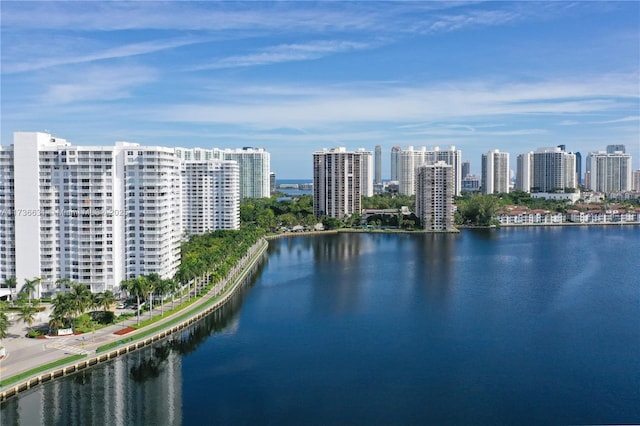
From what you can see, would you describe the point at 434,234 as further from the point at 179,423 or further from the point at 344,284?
the point at 179,423

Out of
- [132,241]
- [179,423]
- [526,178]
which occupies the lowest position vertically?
[179,423]

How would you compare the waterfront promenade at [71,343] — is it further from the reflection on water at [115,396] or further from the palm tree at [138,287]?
the palm tree at [138,287]

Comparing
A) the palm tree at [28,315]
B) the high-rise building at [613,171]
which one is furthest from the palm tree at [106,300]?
the high-rise building at [613,171]

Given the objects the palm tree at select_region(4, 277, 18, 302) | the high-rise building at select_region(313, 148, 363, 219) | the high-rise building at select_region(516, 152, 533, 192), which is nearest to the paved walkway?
the palm tree at select_region(4, 277, 18, 302)

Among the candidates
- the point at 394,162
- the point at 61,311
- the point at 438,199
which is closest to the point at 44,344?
the point at 61,311

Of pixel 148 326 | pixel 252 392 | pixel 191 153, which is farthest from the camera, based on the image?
pixel 191 153

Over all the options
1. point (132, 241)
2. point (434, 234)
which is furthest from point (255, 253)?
point (434, 234)

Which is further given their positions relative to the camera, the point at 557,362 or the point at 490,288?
the point at 490,288

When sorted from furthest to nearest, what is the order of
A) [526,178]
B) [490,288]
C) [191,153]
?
[526,178], [191,153], [490,288]
